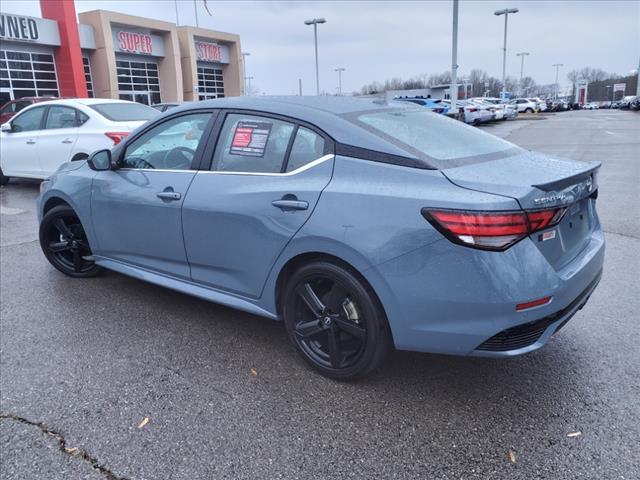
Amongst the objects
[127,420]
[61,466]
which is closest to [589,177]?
[127,420]

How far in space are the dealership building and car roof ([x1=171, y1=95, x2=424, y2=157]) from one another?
28.6 m

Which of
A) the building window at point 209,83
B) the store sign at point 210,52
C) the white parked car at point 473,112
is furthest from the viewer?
the building window at point 209,83

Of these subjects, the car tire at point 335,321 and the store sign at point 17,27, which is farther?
the store sign at point 17,27

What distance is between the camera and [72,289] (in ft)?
15.5

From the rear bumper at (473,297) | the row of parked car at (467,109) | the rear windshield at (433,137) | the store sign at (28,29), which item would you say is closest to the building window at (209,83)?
the store sign at (28,29)

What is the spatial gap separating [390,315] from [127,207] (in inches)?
91.2

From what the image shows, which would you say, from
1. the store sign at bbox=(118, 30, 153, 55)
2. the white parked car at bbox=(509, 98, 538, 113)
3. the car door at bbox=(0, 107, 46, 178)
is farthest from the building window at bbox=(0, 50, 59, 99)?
the white parked car at bbox=(509, 98, 538, 113)

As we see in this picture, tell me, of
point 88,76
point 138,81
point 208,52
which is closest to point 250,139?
point 88,76

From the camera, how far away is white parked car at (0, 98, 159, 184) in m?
8.50

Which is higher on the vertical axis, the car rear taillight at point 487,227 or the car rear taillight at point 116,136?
the car rear taillight at point 116,136

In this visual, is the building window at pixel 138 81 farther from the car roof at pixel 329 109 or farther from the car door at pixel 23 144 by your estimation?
the car roof at pixel 329 109

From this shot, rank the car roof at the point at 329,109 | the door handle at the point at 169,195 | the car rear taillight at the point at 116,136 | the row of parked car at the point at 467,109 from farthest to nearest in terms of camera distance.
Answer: the row of parked car at the point at 467,109
the car rear taillight at the point at 116,136
the door handle at the point at 169,195
the car roof at the point at 329,109

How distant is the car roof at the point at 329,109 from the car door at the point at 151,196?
0.72ft

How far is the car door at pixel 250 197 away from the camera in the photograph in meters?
3.01
